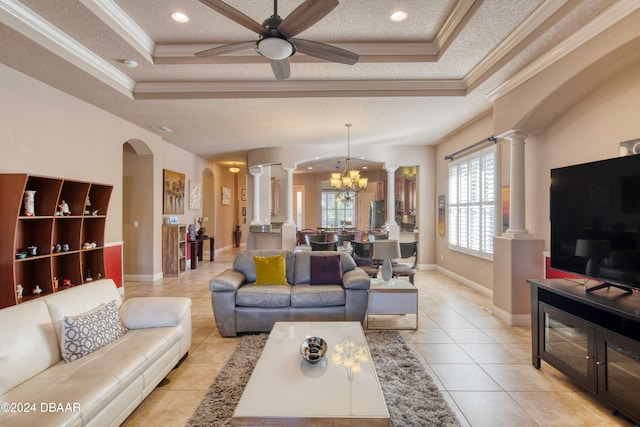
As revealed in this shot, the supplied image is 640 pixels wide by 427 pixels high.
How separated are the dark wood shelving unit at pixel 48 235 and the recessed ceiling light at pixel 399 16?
389 cm

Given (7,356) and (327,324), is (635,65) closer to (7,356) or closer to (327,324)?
(327,324)

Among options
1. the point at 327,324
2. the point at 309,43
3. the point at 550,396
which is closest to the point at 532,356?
the point at 550,396

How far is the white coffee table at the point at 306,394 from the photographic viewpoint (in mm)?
1553

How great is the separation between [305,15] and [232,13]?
1.54ft

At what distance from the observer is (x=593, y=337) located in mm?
2215

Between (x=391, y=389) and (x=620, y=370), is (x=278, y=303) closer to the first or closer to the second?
(x=391, y=389)

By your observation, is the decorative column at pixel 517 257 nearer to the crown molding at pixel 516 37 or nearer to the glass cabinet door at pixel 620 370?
the crown molding at pixel 516 37

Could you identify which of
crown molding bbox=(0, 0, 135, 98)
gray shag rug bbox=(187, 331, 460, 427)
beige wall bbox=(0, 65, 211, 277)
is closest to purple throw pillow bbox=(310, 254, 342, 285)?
gray shag rug bbox=(187, 331, 460, 427)

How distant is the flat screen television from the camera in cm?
215

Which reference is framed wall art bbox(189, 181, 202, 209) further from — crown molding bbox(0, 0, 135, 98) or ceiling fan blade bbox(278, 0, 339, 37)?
ceiling fan blade bbox(278, 0, 339, 37)

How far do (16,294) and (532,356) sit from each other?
4931 mm

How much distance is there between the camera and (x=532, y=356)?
9.42 feet

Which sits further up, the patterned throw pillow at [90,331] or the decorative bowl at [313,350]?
the patterned throw pillow at [90,331]

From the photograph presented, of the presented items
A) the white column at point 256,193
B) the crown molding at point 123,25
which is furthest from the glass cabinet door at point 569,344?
the white column at point 256,193
